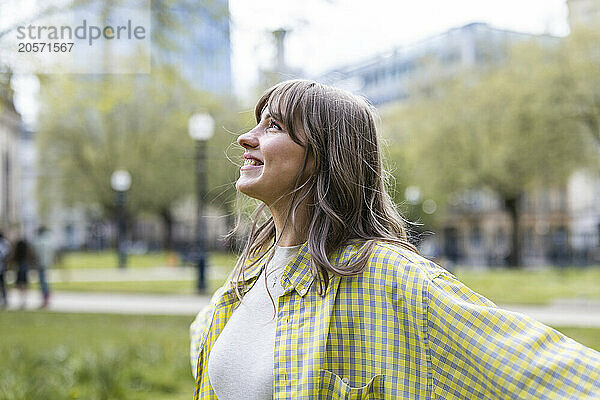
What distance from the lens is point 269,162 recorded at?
1.94 meters

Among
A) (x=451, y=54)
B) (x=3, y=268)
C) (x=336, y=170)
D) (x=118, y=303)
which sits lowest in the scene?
(x=118, y=303)

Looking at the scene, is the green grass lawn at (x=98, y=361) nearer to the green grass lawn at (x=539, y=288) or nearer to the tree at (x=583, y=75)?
the green grass lawn at (x=539, y=288)

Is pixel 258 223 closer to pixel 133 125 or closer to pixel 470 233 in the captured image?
pixel 133 125

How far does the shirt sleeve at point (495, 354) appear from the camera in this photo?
1.50 meters

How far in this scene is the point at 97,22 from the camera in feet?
21.5

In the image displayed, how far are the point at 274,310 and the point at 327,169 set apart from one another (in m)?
0.37

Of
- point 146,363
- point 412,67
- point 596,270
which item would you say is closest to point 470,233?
point 412,67

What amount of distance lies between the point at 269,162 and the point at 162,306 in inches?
525

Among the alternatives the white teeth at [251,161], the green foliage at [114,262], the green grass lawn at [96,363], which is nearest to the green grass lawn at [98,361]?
the green grass lawn at [96,363]

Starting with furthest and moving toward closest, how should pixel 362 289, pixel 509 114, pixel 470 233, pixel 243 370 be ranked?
pixel 470 233 → pixel 509 114 → pixel 243 370 → pixel 362 289

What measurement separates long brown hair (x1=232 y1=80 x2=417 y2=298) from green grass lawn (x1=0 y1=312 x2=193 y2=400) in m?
4.16

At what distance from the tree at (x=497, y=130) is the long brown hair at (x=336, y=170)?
25517 millimetres

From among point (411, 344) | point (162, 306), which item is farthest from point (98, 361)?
point (162, 306)

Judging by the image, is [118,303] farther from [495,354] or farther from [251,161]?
[495,354]
